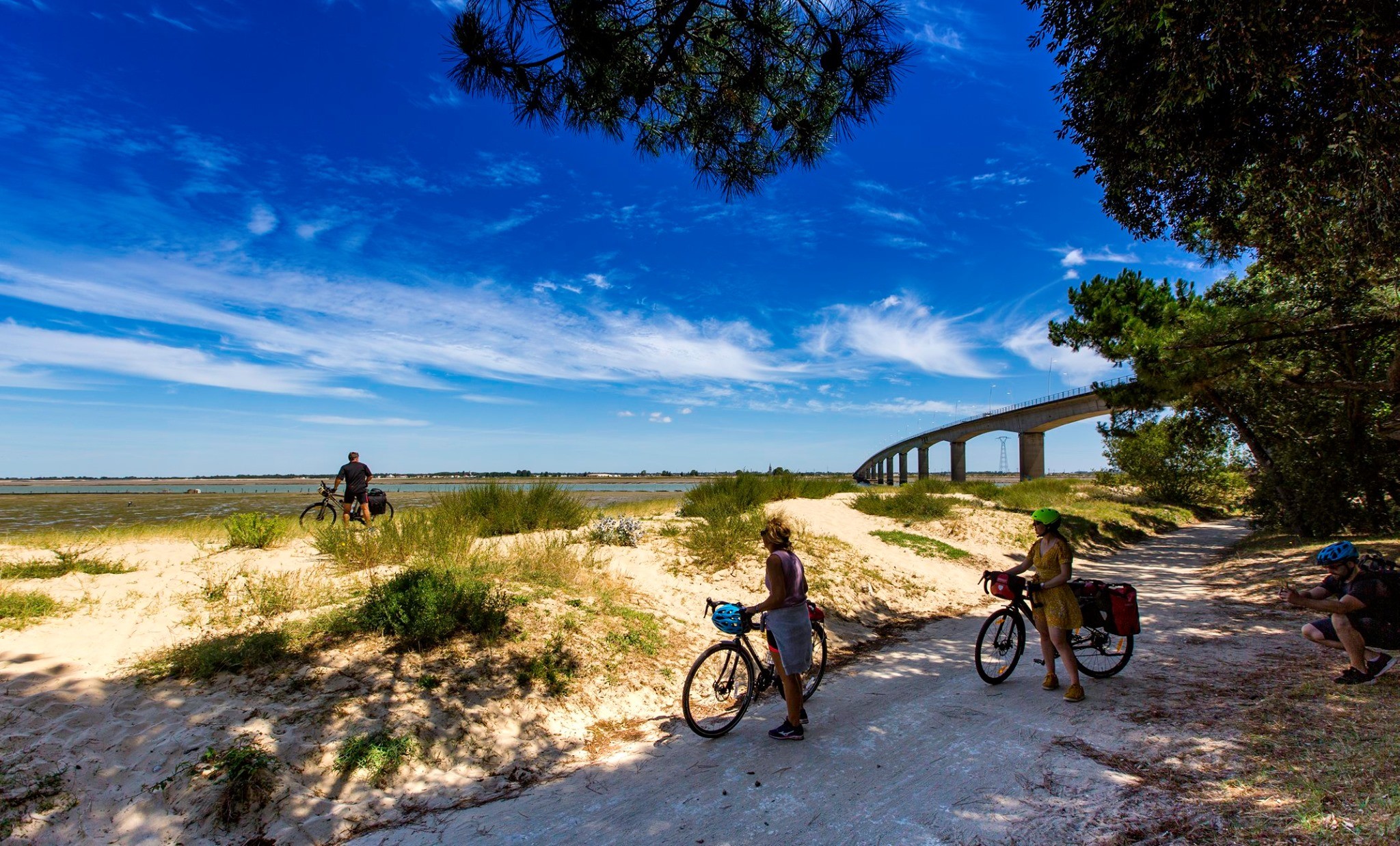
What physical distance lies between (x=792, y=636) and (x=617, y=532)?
Result: 7.70 meters

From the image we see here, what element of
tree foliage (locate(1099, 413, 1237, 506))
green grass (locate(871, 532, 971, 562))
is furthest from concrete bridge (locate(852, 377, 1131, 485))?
green grass (locate(871, 532, 971, 562))

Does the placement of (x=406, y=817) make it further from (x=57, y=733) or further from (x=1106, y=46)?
(x=1106, y=46)

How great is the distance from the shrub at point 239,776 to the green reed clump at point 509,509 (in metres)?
7.73

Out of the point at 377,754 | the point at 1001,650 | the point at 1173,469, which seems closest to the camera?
the point at 377,754

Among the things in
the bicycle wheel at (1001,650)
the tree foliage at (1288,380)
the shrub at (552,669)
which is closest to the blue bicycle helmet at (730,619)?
→ the shrub at (552,669)

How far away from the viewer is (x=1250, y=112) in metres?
5.95

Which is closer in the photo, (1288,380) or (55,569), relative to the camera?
(55,569)

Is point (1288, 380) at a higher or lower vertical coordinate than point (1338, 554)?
higher

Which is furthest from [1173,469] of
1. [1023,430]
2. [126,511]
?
[126,511]

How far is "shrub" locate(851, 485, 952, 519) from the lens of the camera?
801 inches

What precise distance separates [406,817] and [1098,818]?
4.71 metres

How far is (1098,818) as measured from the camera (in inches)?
144

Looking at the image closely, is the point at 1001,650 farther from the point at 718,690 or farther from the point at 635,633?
the point at 635,633

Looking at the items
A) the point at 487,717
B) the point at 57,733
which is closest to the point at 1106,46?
the point at 487,717
